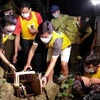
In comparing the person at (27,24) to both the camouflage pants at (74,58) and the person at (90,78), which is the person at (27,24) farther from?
the person at (90,78)

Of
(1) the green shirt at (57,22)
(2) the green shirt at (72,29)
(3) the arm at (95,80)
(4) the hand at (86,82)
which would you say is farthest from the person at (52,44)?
(3) the arm at (95,80)

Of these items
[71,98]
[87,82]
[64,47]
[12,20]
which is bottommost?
[71,98]

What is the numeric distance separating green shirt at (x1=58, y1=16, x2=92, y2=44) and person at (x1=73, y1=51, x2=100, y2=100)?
4.43ft

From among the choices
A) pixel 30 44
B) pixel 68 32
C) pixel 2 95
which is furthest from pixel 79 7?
pixel 2 95

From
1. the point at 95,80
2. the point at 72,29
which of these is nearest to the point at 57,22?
the point at 72,29

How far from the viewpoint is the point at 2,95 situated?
19.0 ft

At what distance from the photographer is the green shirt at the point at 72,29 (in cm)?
668

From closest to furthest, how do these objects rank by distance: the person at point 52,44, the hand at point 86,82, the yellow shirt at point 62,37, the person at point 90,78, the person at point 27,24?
the person at point 90,78 < the hand at point 86,82 < the person at point 52,44 < the yellow shirt at point 62,37 < the person at point 27,24

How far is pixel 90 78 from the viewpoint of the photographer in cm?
535

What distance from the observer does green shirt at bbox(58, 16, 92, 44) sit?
6.68 m

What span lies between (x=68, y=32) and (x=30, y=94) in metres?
1.58

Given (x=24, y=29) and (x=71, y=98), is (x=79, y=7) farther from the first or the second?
(x=71, y=98)

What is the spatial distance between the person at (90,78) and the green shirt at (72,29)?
1352 mm

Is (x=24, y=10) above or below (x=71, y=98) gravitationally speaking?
above
